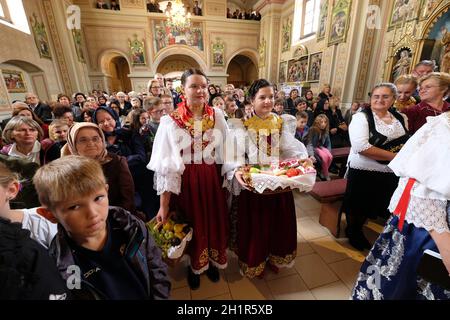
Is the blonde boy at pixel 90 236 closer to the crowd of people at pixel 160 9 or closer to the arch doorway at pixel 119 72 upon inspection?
the crowd of people at pixel 160 9

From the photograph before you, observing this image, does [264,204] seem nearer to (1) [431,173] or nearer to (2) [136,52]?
(1) [431,173]

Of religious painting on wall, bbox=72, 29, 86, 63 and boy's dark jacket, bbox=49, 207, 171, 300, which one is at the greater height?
religious painting on wall, bbox=72, 29, 86, 63

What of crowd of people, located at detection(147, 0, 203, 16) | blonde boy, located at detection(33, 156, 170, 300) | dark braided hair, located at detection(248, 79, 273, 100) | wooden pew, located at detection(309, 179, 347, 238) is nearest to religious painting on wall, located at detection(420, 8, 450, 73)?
wooden pew, located at detection(309, 179, 347, 238)

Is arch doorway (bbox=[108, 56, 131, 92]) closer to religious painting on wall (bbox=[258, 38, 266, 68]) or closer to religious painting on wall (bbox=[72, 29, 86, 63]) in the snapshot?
religious painting on wall (bbox=[72, 29, 86, 63])

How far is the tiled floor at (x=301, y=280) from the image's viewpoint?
76.0 inches

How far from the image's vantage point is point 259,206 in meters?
1.78

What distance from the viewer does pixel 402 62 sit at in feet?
20.7

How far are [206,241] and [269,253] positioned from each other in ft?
2.24

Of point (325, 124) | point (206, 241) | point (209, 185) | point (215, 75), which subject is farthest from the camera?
point (215, 75)

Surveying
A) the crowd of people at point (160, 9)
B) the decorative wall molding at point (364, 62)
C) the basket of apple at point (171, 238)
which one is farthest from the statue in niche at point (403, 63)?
the crowd of people at point (160, 9)

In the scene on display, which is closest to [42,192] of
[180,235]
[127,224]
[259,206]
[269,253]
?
[127,224]

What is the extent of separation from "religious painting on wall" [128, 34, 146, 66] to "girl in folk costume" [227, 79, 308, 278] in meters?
14.3

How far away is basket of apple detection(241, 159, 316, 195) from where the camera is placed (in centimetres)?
138
